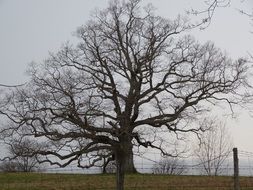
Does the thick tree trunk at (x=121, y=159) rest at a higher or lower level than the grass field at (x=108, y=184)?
higher

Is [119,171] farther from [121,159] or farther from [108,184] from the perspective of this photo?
[108,184]

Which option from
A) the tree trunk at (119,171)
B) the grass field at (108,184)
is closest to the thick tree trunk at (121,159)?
the tree trunk at (119,171)

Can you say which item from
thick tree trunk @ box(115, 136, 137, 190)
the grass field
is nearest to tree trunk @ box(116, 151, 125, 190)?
thick tree trunk @ box(115, 136, 137, 190)

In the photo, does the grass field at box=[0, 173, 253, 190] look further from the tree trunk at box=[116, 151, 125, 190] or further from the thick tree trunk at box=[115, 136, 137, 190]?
the tree trunk at box=[116, 151, 125, 190]

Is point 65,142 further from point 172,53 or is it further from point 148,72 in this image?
point 172,53

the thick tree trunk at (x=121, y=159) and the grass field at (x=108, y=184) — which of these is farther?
the grass field at (x=108, y=184)

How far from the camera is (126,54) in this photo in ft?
97.1

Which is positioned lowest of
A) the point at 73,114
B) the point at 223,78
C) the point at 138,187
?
the point at 138,187

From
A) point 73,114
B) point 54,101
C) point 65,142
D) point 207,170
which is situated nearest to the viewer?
point 73,114

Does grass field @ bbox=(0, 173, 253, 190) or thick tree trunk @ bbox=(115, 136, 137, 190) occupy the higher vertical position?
thick tree trunk @ bbox=(115, 136, 137, 190)

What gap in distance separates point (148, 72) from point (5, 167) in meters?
31.9

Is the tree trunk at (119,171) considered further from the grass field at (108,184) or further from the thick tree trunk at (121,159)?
the grass field at (108,184)

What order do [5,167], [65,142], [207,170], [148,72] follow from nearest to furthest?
[65,142]
[148,72]
[207,170]
[5,167]

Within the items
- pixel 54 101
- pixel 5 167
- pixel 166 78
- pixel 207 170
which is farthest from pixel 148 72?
A: pixel 5 167
